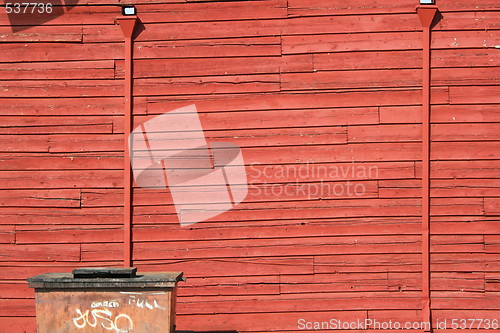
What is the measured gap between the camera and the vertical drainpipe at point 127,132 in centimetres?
652

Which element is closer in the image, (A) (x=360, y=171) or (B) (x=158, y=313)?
(B) (x=158, y=313)

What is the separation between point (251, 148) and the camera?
21.6 ft

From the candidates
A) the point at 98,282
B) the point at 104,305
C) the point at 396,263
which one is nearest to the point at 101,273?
the point at 98,282

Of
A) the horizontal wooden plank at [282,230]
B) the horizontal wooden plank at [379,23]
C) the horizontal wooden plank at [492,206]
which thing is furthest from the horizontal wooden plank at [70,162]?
the horizontal wooden plank at [492,206]

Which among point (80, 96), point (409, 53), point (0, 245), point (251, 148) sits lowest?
point (0, 245)

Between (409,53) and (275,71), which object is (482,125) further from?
(275,71)

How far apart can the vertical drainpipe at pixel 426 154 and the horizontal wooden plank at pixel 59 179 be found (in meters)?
3.78

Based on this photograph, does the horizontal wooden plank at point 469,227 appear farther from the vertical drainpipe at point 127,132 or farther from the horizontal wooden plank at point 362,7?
the vertical drainpipe at point 127,132

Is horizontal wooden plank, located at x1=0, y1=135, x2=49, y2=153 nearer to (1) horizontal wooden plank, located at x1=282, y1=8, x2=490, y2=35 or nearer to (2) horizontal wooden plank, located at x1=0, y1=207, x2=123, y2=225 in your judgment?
(2) horizontal wooden plank, located at x1=0, y1=207, x2=123, y2=225

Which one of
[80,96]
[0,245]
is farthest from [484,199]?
[0,245]

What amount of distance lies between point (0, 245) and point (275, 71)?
4058 millimetres

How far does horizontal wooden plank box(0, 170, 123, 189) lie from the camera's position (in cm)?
659

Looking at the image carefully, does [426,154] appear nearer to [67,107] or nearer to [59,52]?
[67,107]

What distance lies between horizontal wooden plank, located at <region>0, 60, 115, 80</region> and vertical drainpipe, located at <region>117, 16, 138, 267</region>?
9.3 inches
